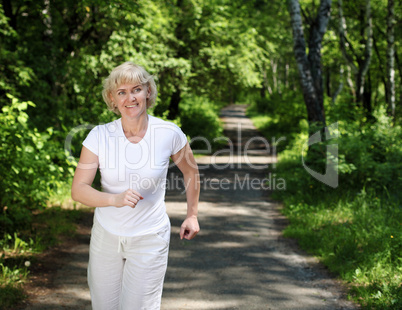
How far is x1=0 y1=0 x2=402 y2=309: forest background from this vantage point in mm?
5535

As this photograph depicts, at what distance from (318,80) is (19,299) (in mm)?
8693

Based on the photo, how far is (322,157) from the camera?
892 centimetres

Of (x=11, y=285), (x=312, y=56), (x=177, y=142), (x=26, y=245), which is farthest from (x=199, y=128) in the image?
(x=177, y=142)

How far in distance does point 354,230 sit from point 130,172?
15.4 feet

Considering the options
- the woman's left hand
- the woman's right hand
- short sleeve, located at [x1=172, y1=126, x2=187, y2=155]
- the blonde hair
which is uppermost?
the blonde hair

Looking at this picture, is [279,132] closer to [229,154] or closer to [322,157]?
[229,154]

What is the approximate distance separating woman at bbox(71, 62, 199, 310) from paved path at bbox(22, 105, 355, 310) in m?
2.03

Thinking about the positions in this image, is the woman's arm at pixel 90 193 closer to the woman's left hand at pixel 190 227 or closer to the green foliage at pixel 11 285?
the woman's left hand at pixel 190 227

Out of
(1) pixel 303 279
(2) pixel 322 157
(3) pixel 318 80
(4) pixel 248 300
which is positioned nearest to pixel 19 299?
(4) pixel 248 300

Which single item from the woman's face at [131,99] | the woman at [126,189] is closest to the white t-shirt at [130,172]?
the woman at [126,189]

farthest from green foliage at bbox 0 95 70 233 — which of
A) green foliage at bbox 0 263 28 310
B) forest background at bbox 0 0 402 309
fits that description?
green foliage at bbox 0 263 28 310

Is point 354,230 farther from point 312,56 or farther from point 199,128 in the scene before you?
point 199,128

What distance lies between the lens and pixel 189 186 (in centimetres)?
286

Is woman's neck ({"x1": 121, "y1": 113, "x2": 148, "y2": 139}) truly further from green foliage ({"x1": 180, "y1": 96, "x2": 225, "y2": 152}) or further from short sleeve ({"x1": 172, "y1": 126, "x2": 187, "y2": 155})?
green foliage ({"x1": 180, "y1": 96, "x2": 225, "y2": 152})
